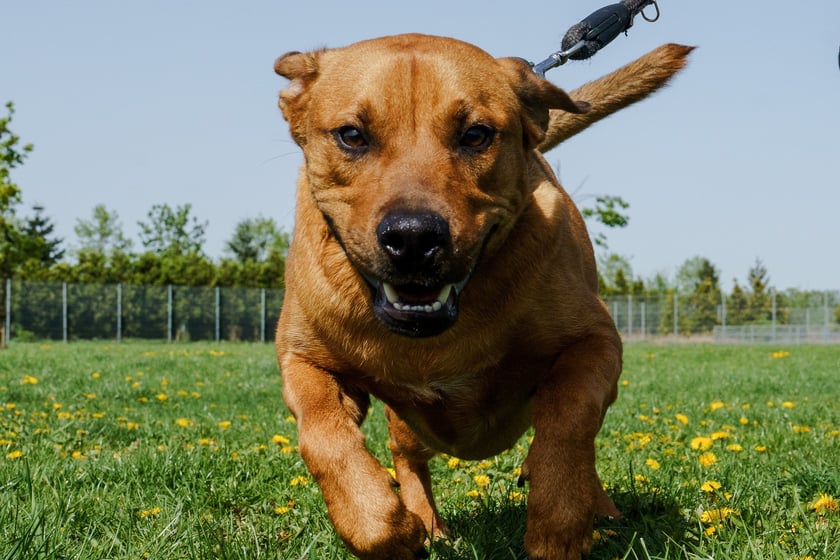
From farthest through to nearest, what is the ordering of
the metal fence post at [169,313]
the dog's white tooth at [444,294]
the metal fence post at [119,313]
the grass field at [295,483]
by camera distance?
the metal fence post at [169,313], the metal fence post at [119,313], the grass field at [295,483], the dog's white tooth at [444,294]

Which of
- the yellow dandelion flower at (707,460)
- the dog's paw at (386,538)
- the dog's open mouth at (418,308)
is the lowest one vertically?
the yellow dandelion flower at (707,460)

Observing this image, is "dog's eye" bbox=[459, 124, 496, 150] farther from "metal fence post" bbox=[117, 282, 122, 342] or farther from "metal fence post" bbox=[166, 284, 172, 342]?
"metal fence post" bbox=[166, 284, 172, 342]

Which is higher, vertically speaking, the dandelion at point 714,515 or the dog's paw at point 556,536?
the dog's paw at point 556,536

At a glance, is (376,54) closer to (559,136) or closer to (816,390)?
(559,136)

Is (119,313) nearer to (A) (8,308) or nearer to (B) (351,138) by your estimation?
(A) (8,308)

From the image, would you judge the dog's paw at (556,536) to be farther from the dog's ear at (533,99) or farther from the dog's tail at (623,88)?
the dog's tail at (623,88)

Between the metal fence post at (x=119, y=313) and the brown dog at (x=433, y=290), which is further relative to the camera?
the metal fence post at (x=119, y=313)

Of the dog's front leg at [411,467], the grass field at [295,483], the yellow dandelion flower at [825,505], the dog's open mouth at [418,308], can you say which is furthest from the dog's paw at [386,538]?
the yellow dandelion flower at [825,505]

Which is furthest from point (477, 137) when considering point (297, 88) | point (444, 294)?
point (297, 88)

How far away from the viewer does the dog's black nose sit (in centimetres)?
259

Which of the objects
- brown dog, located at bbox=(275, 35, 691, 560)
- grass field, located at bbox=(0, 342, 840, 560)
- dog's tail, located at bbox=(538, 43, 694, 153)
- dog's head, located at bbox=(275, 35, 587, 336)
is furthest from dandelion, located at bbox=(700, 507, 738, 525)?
dog's tail, located at bbox=(538, 43, 694, 153)

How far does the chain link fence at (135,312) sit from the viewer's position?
32.5m

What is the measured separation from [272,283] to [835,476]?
1431 inches

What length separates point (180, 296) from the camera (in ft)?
114
